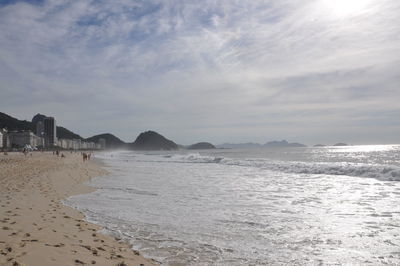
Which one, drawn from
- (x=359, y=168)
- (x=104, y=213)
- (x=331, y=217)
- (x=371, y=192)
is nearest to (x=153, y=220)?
(x=104, y=213)

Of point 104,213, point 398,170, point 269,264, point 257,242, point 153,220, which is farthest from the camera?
point 398,170

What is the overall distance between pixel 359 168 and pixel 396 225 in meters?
17.0

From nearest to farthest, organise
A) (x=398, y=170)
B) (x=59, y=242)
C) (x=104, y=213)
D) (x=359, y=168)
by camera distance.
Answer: (x=59, y=242), (x=104, y=213), (x=398, y=170), (x=359, y=168)

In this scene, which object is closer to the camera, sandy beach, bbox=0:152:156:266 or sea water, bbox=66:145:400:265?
sandy beach, bbox=0:152:156:266

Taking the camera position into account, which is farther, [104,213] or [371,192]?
[371,192]

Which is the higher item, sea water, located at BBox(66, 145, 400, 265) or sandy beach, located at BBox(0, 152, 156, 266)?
sandy beach, located at BBox(0, 152, 156, 266)

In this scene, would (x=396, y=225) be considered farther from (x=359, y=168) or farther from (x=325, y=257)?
(x=359, y=168)

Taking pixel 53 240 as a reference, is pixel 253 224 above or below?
below

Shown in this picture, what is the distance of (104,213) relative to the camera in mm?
9344

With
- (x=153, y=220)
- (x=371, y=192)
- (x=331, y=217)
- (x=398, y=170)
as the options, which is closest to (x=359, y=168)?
(x=398, y=170)

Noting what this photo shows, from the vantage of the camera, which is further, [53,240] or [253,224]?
[253,224]

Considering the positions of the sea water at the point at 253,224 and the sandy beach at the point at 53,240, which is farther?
the sea water at the point at 253,224

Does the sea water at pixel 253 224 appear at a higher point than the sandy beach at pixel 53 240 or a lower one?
lower

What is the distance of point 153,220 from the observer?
8.55 m
